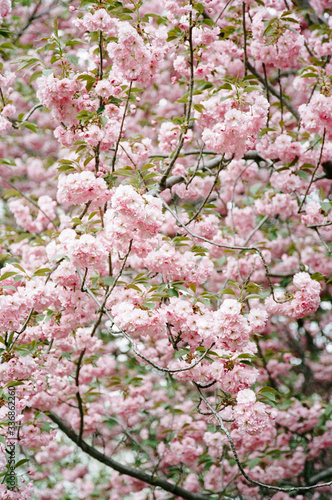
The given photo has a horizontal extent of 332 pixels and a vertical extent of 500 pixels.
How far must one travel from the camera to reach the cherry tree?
240 cm

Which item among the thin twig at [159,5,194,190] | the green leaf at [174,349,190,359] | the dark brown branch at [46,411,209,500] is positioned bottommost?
the dark brown branch at [46,411,209,500]

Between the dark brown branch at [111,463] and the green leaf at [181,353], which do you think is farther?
the dark brown branch at [111,463]

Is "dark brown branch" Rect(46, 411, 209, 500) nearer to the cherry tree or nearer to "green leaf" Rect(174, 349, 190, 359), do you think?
the cherry tree

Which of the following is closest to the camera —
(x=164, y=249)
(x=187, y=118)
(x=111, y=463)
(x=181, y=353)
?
(x=181, y=353)

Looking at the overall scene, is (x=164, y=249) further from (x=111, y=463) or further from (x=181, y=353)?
(x=111, y=463)

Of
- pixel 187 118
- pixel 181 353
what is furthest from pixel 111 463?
pixel 187 118

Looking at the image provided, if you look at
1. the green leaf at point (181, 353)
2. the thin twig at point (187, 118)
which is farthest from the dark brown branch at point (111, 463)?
the thin twig at point (187, 118)

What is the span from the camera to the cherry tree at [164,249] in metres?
2.40

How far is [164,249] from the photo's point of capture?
2570mm

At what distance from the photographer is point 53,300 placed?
2.57 meters

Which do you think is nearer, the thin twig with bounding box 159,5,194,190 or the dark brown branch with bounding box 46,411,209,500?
the thin twig with bounding box 159,5,194,190

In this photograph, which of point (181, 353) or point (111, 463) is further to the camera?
point (111, 463)

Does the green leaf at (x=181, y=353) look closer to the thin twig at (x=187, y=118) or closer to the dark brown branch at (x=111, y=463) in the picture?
the thin twig at (x=187, y=118)

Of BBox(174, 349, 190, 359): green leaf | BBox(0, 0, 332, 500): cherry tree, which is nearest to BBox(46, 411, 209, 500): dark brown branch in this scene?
BBox(0, 0, 332, 500): cherry tree
